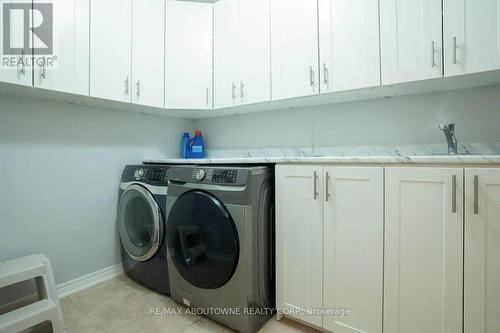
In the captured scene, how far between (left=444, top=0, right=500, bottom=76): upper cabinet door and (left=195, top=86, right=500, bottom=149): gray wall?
1.16 feet

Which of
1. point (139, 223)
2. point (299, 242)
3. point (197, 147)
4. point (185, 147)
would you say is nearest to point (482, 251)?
point (299, 242)

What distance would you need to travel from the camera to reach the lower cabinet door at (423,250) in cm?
101

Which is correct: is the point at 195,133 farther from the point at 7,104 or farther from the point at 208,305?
the point at 208,305

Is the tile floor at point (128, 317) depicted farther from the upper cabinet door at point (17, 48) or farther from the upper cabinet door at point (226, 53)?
the upper cabinet door at point (226, 53)

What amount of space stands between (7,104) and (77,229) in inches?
39.2

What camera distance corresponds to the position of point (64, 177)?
1.83m

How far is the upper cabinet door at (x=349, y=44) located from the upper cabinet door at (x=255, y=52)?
0.41 m

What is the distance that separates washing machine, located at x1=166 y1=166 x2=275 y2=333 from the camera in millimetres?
1343

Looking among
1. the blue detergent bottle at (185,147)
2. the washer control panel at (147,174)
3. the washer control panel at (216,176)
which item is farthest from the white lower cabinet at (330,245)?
the blue detergent bottle at (185,147)

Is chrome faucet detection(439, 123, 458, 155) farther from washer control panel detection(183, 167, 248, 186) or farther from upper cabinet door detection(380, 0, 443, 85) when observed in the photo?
washer control panel detection(183, 167, 248, 186)

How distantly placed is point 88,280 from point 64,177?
2.82 feet

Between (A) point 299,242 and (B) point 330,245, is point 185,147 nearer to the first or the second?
(A) point 299,242

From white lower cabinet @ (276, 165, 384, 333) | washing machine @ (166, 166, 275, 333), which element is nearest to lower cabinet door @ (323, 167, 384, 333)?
white lower cabinet @ (276, 165, 384, 333)

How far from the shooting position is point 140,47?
1859 mm
